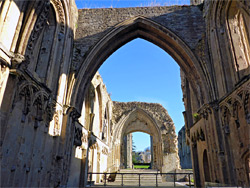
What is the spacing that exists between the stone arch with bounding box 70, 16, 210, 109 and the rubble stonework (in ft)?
0.14

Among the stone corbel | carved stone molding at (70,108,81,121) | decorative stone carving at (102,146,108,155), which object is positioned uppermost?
the stone corbel

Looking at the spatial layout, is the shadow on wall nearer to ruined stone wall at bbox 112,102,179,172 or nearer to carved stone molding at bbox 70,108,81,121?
carved stone molding at bbox 70,108,81,121

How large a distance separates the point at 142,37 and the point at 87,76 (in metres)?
3.37

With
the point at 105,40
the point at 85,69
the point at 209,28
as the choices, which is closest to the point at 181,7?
the point at 209,28

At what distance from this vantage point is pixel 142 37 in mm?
9680

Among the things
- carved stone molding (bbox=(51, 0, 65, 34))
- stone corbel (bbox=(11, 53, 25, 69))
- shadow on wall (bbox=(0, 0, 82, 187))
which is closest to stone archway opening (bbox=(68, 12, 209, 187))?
shadow on wall (bbox=(0, 0, 82, 187))

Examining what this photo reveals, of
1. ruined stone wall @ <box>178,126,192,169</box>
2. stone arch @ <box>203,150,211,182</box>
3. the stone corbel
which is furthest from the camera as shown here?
ruined stone wall @ <box>178,126,192,169</box>

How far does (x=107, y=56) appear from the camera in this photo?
9375mm

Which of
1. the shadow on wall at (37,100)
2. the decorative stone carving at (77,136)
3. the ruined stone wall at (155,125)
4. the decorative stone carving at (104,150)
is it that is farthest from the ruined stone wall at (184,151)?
the shadow on wall at (37,100)

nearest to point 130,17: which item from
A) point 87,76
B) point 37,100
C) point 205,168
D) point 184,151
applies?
point 87,76

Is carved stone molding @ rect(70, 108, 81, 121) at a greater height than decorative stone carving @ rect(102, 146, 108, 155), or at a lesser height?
greater

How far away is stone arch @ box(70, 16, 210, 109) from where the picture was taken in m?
7.97

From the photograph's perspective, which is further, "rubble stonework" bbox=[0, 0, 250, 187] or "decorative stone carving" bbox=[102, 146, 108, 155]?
"decorative stone carving" bbox=[102, 146, 108, 155]

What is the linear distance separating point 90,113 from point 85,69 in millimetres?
3769
